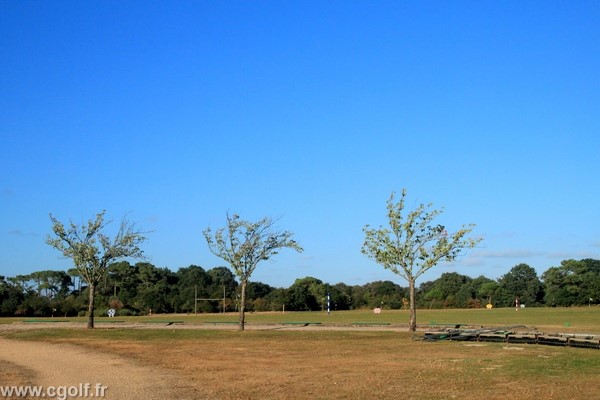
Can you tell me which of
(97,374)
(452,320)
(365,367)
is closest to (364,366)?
(365,367)

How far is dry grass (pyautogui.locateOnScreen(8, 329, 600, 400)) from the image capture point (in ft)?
48.5

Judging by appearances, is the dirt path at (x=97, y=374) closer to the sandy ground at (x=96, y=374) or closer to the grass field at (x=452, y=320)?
the sandy ground at (x=96, y=374)

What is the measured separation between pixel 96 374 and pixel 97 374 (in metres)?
0.03

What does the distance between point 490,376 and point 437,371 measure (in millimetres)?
1613

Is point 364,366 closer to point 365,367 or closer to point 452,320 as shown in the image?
point 365,367

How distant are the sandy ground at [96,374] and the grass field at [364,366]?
2.35ft

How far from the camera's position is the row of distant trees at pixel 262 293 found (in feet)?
277

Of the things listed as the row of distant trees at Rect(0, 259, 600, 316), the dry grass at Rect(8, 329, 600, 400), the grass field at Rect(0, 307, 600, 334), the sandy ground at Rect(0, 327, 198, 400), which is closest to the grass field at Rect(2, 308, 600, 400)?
the dry grass at Rect(8, 329, 600, 400)

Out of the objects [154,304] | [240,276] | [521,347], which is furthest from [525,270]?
[521,347]

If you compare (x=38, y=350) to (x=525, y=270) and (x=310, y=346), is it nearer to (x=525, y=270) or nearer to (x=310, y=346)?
(x=310, y=346)

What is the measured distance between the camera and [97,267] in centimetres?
4138

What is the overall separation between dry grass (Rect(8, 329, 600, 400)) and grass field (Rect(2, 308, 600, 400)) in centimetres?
2

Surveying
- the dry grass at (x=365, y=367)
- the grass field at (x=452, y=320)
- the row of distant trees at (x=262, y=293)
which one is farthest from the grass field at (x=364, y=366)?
the row of distant trees at (x=262, y=293)

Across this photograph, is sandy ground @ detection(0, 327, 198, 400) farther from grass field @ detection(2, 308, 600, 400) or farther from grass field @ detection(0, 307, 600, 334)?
grass field @ detection(0, 307, 600, 334)
